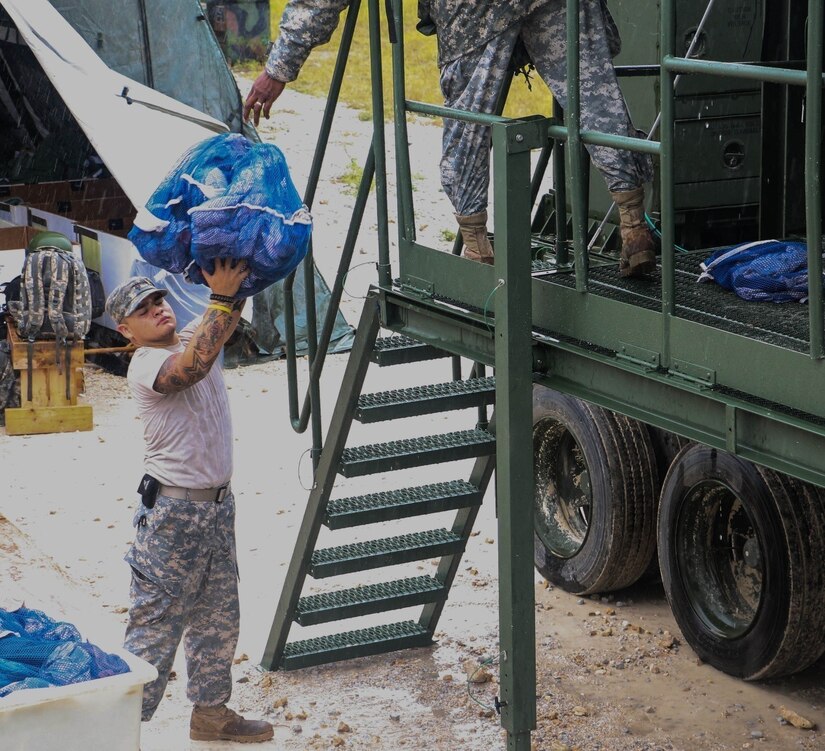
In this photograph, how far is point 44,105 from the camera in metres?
14.5

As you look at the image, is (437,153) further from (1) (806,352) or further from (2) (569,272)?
(1) (806,352)

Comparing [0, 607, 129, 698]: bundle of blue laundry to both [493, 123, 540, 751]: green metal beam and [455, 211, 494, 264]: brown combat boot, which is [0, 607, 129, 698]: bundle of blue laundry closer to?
[493, 123, 540, 751]: green metal beam

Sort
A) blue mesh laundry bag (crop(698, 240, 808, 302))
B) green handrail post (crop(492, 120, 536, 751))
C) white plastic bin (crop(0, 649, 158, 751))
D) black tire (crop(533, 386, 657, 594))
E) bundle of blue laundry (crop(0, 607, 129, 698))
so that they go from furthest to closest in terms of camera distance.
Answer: black tire (crop(533, 386, 657, 594)) < blue mesh laundry bag (crop(698, 240, 808, 302)) < green handrail post (crop(492, 120, 536, 751)) < bundle of blue laundry (crop(0, 607, 129, 698)) < white plastic bin (crop(0, 649, 158, 751))

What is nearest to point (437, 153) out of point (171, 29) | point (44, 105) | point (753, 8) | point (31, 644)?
point (44, 105)

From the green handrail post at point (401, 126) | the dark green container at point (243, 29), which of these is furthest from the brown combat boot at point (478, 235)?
the dark green container at point (243, 29)

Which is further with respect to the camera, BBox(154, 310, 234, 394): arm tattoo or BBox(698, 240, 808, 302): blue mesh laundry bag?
BBox(154, 310, 234, 394): arm tattoo

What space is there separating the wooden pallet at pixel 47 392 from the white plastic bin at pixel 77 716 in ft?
20.5

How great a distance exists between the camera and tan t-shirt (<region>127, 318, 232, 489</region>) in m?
5.04

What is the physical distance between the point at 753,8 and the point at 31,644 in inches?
188

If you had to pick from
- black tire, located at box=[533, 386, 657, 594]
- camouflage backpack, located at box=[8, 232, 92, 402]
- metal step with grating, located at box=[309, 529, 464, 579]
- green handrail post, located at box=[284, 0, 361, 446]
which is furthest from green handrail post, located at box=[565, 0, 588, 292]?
camouflage backpack, located at box=[8, 232, 92, 402]

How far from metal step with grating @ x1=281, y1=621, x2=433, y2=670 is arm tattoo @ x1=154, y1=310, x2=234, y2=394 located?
1.85 meters

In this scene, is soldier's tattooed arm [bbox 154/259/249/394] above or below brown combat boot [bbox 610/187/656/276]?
below

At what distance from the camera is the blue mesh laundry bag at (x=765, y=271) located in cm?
459

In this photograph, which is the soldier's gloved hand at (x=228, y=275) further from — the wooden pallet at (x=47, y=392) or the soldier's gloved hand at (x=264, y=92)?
the wooden pallet at (x=47, y=392)
